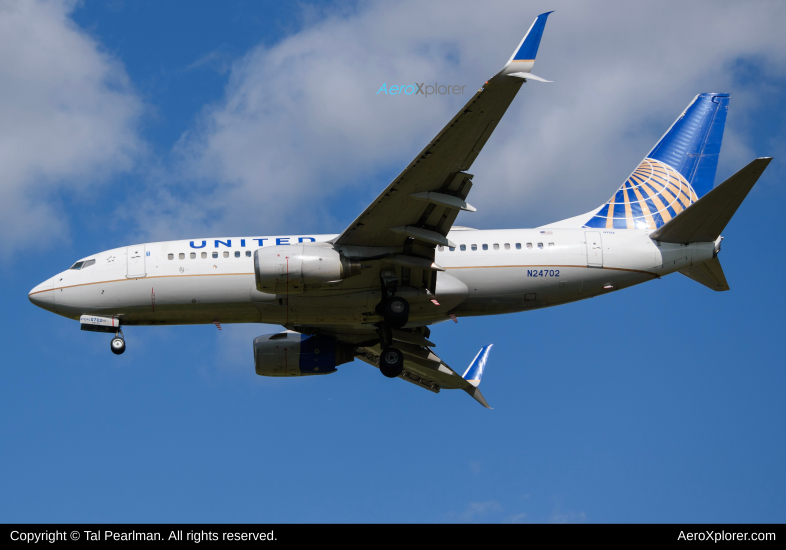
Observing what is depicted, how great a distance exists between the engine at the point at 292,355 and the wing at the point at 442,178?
20.8 feet

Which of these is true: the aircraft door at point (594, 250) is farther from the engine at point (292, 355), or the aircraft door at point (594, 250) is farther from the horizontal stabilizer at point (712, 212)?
the engine at point (292, 355)

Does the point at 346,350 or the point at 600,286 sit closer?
the point at 600,286

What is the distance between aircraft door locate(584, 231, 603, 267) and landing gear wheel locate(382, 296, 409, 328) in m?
6.37

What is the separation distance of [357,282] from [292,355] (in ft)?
18.8

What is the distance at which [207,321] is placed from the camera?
26484 mm

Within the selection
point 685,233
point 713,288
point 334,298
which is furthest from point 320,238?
point 713,288

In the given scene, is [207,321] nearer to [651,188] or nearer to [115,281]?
[115,281]

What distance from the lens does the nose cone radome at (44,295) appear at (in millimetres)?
26750

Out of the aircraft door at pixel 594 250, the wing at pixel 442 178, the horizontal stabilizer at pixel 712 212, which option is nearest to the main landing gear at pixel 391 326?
the wing at pixel 442 178

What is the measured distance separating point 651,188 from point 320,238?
1341 cm

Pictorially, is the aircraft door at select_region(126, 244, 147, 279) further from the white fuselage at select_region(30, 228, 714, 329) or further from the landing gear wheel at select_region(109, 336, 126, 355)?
the landing gear wheel at select_region(109, 336, 126, 355)

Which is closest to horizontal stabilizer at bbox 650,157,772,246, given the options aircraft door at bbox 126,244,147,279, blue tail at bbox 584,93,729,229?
blue tail at bbox 584,93,729,229

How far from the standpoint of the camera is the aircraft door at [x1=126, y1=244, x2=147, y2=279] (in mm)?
26141

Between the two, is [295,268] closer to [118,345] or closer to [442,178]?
[442,178]
